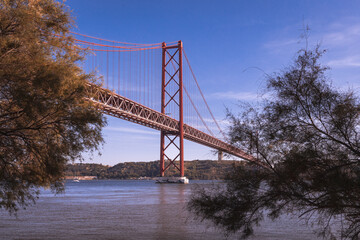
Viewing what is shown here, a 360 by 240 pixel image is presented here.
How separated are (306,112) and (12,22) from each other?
5.35 m

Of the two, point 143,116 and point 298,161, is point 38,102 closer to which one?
point 298,161

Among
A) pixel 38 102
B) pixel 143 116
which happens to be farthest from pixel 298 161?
pixel 143 116

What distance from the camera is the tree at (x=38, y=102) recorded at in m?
7.12

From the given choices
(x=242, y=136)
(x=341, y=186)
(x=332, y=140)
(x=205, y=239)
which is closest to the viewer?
(x=341, y=186)

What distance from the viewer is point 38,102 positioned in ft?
23.0

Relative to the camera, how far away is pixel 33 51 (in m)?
7.53

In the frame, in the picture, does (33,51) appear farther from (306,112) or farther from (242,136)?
(306,112)

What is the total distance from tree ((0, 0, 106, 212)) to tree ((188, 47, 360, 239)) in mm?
2634

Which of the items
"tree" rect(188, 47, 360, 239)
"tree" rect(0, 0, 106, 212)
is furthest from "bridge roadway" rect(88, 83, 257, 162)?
"tree" rect(188, 47, 360, 239)

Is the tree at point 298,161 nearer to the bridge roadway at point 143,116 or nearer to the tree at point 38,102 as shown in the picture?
the tree at point 38,102

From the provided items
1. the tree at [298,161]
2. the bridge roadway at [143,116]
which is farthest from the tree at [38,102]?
the bridge roadway at [143,116]

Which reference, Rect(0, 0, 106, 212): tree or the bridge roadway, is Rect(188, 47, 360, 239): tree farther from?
the bridge roadway

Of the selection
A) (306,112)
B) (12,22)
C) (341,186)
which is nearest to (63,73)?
(12,22)

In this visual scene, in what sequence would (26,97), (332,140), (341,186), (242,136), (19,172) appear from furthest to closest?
(19,172)
(242,136)
(26,97)
(332,140)
(341,186)
